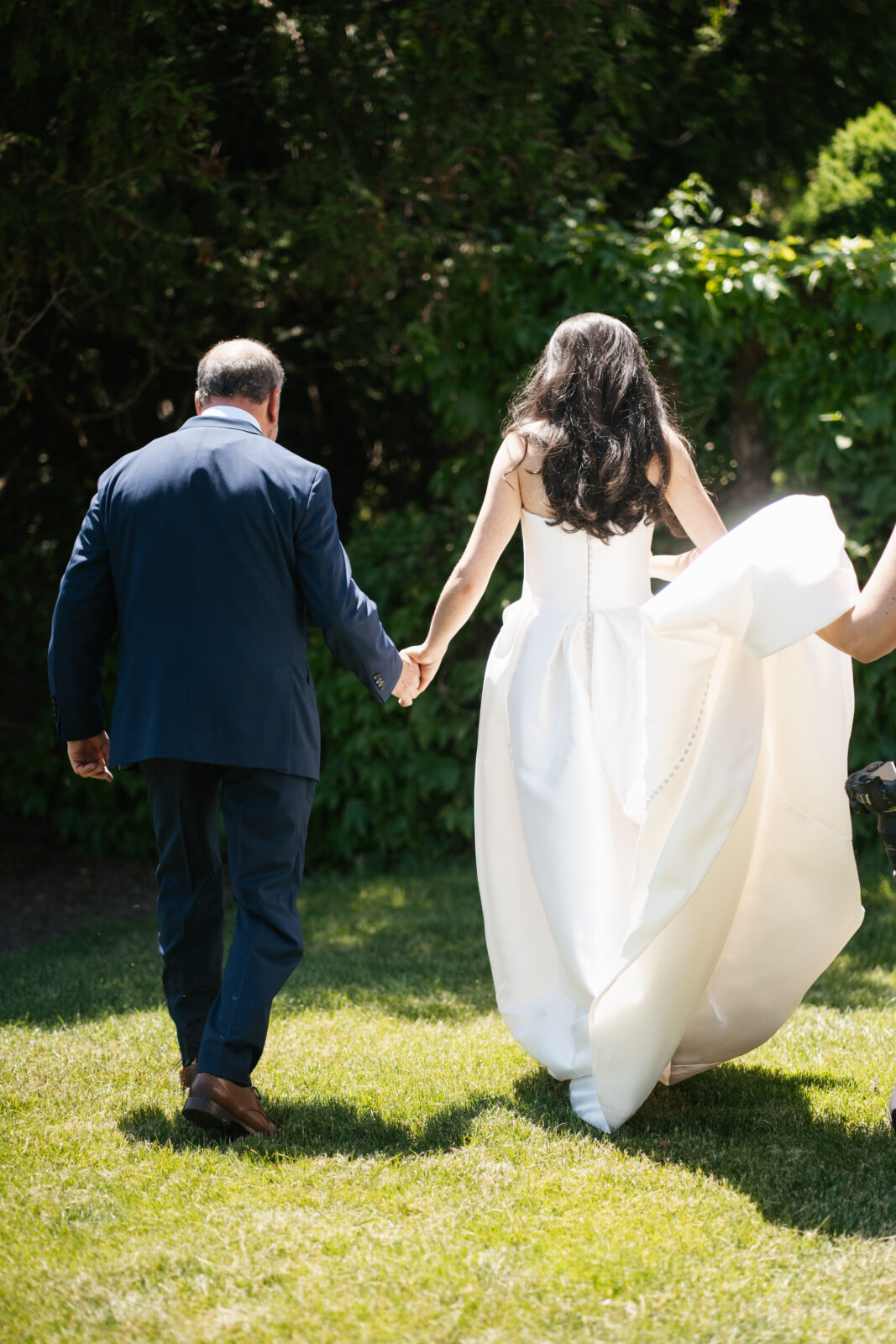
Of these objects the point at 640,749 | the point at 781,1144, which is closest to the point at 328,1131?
the point at 781,1144

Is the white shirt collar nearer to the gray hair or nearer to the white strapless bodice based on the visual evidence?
the gray hair

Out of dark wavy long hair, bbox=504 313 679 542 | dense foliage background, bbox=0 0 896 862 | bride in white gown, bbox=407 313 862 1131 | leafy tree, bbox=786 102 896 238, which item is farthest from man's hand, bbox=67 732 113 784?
leafy tree, bbox=786 102 896 238

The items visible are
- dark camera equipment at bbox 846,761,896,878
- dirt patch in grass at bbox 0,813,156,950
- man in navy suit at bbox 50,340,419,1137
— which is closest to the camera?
dark camera equipment at bbox 846,761,896,878

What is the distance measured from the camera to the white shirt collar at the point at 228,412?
3.33m

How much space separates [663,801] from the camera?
3.10 m

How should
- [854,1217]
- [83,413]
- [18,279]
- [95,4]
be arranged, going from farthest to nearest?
1. [83,413]
2. [18,279]
3. [95,4]
4. [854,1217]

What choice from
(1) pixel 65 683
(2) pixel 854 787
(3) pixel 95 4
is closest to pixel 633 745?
(2) pixel 854 787

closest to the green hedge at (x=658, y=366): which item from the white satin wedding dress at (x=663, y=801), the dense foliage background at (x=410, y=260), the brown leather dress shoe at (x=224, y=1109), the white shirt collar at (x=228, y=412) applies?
the dense foliage background at (x=410, y=260)

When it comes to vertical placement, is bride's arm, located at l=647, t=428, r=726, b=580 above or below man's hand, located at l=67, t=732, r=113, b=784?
above

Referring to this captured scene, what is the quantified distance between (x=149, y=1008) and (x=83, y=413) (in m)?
5.02

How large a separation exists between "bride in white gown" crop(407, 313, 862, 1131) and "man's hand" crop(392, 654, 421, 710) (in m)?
0.05

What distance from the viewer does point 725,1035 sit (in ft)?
11.0

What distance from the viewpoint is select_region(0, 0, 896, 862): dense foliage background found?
18.6 ft

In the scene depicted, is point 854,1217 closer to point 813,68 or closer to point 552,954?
point 552,954
